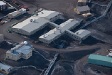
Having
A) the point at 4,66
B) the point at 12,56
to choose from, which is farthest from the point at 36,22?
the point at 4,66

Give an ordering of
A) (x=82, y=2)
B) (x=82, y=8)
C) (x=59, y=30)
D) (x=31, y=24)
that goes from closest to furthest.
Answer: (x=59, y=30) → (x=31, y=24) → (x=82, y=8) → (x=82, y=2)

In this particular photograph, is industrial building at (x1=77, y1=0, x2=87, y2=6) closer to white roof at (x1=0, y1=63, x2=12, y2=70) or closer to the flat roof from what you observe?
the flat roof

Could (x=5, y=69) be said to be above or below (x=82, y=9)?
above

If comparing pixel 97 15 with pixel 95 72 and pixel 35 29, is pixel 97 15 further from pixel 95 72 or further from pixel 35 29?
pixel 95 72

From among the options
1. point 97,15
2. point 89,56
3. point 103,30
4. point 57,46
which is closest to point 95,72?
point 89,56

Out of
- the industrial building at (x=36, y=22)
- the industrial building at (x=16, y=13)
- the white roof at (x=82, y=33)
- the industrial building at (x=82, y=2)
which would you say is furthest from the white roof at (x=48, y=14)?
the industrial building at (x=82, y=2)

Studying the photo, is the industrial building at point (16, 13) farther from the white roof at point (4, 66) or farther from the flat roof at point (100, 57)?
the flat roof at point (100, 57)

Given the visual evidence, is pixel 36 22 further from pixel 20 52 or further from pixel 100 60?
pixel 100 60
